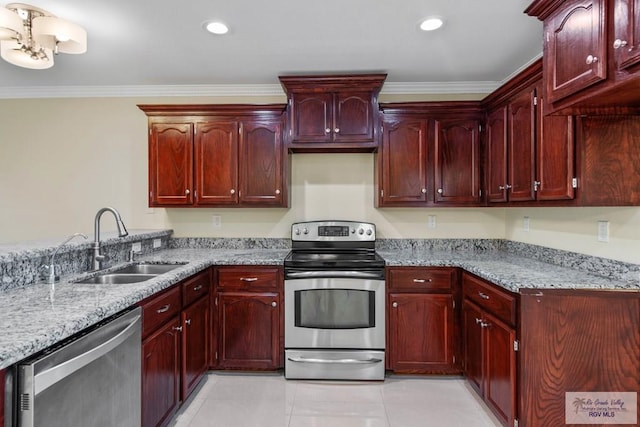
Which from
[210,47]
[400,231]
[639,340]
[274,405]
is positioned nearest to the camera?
[639,340]

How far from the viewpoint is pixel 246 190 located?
9.86ft

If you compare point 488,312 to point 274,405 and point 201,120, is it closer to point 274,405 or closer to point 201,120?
point 274,405

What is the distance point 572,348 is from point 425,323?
3.30 ft

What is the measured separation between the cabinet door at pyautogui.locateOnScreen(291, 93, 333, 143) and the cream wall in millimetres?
388

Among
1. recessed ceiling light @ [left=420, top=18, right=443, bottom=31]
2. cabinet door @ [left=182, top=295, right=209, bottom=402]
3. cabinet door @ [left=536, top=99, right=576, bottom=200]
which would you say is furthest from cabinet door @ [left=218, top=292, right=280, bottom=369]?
recessed ceiling light @ [left=420, top=18, right=443, bottom=31]

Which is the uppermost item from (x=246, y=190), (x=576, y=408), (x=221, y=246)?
(x=246, y=190)

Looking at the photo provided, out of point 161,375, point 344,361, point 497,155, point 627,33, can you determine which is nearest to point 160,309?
point 161,375

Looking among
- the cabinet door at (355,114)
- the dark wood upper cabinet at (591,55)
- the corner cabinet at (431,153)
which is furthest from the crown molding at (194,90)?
the dark wood upper cabinet at (591,55)

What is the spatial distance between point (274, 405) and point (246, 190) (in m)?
1.71

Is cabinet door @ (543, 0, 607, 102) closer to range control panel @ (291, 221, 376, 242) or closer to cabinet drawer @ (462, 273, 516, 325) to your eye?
cabinet drawer @ (462, 273, 516, 325)

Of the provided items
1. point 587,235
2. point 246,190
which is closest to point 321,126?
point 246,190

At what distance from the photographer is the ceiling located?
2.04 m

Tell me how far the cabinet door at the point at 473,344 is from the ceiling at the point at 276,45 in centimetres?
191

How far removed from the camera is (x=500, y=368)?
201cm
